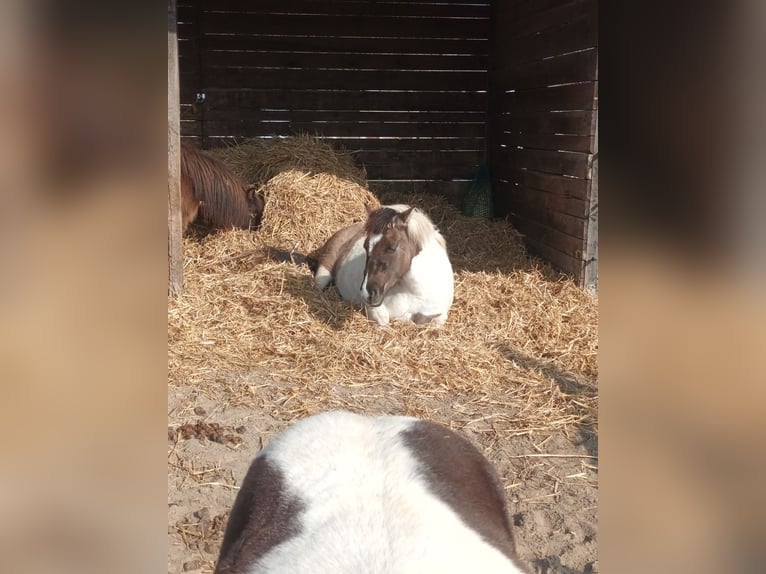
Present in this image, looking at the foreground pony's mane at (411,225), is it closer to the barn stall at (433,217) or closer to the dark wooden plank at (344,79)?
the barn stall at (433,217)

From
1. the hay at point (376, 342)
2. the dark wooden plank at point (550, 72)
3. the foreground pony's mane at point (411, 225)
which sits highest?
the dark wooden plank at point (550, 72)

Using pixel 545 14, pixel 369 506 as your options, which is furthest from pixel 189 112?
pixel 369 506

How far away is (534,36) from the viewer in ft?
25.6

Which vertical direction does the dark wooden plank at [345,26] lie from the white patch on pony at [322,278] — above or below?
above

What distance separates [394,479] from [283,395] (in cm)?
266

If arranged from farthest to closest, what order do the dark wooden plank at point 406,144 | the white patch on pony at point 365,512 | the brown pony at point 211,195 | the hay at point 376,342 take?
the dark wooden plank at point 406,144 → the brown pony at point 211,195 → the hay at point 376,342 → the white patch on pony at point 365,512

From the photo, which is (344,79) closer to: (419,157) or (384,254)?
(419,157)

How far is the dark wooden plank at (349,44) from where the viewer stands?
30.1ft

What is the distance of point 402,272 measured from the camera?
17.5ft

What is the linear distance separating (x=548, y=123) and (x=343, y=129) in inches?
124

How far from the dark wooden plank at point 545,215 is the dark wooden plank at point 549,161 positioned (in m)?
0.33

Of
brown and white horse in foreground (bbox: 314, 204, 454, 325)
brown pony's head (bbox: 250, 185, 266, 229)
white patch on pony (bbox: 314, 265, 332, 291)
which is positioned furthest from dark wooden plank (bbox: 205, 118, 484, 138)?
brown and white horse in foreground (bbox: 314, 204, 454, 325)

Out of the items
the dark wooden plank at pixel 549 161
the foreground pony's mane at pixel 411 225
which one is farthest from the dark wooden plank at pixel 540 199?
the foreground pony's mane at pixel 411 225
